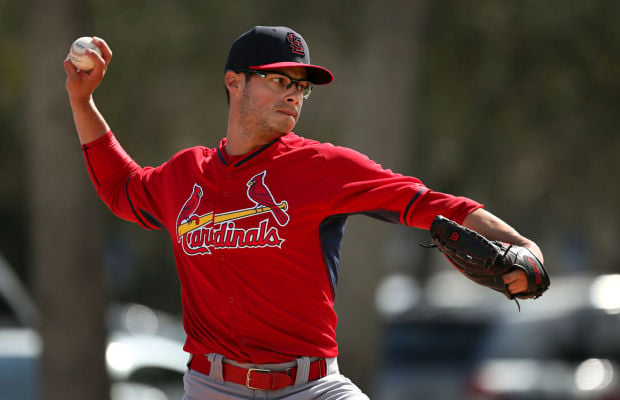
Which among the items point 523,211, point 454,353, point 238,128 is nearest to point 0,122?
point 454,353

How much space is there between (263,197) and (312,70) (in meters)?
0.57

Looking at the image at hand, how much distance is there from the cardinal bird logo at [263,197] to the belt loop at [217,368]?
0.56 metres

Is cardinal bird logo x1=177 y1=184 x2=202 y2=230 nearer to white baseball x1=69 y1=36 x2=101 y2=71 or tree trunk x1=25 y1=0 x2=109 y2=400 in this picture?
white baseball x1=69 y1=36 x2=101 y2=71

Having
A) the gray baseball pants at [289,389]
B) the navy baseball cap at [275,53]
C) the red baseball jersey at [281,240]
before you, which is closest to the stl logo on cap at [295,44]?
the navy baseball cap at [275,53]

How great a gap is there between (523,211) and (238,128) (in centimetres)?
1692

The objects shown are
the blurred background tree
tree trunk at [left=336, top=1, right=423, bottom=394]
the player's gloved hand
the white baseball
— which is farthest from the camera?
tree trunk at [left=336, top=1, right=423, bottom=394]

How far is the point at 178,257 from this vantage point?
14.0 ft

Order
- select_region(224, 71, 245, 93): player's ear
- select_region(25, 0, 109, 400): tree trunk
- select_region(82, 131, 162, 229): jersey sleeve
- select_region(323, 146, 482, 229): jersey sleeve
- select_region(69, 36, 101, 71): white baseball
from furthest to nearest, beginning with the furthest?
select_region(25, 0, 109, 400): tree trunk
select_region(69, 36, 101, 71): white baseball
select_region(82, 131, 162, 229): jersey sleeve
select_region(224, 71, 245, 93): player's ear
select_region(323, 146, 482, 229): jersey sleeve

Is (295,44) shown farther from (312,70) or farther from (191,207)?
(191,207)

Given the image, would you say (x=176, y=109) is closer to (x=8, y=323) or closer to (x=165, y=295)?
(x=8, y=323)

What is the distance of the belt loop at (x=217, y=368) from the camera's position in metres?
4.01

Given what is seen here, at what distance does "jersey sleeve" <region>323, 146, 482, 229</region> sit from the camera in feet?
12.6

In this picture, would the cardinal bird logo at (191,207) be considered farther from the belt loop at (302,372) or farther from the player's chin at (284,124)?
the belt loop at (302,372)

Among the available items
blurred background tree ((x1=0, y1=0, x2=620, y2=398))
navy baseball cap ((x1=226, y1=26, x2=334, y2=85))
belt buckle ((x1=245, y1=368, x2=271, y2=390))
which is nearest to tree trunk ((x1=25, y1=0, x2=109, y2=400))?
blurred background tree ((x1=0, y1=0, x2=620, y2=398))
